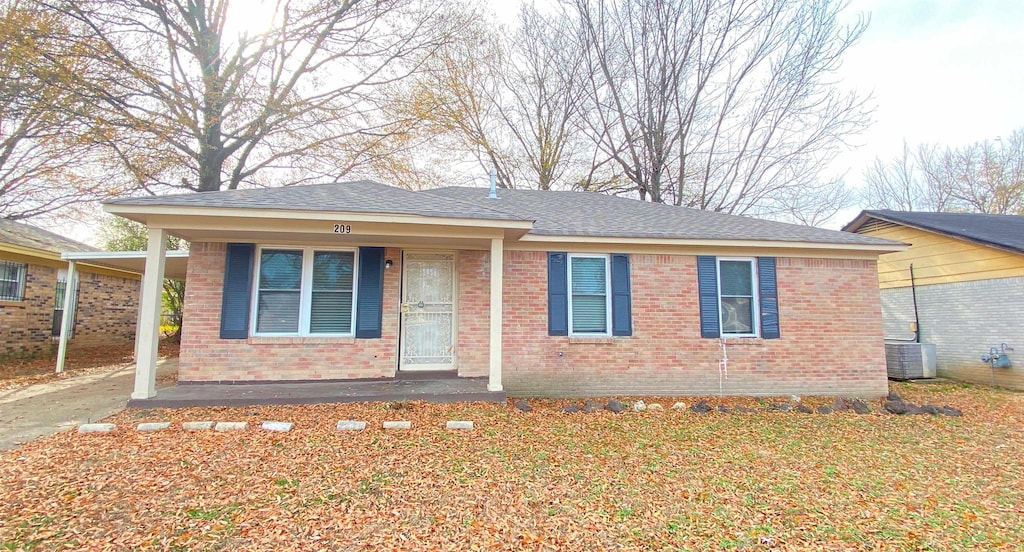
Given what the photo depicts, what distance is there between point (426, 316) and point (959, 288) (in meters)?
11.2

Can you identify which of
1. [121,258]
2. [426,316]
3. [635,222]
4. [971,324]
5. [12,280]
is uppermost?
[635,222]

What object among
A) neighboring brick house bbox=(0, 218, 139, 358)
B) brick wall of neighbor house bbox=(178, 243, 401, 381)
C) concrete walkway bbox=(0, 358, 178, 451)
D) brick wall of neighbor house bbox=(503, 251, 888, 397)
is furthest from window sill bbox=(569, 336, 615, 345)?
neighboring brick house bbox=(0, 218, 139, 358)

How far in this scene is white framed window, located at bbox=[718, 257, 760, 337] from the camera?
7.57 metres

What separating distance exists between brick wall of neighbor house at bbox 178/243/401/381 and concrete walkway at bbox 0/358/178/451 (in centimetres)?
105

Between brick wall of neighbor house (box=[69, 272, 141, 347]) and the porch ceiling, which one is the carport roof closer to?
the porch ceiling

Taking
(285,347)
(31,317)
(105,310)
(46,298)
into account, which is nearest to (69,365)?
A: (31,317)

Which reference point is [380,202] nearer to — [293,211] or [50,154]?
[293,211]

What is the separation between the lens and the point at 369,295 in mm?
6801

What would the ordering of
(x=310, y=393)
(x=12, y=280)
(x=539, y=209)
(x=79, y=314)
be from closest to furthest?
(x=310, y=393)
(x=539, y=209)
(x=12, y=280)
(x=79, y=314)

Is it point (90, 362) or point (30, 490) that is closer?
point (30, 490)

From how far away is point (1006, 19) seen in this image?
1012cm

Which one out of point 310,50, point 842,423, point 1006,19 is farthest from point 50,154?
point 1006,19

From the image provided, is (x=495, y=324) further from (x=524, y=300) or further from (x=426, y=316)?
(x=426, y=316)

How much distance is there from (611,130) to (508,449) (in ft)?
48.3
